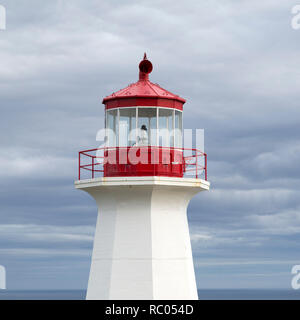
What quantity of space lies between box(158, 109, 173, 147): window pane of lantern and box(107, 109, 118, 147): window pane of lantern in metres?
1.07

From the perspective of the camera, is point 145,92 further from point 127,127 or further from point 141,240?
→ point 141,240

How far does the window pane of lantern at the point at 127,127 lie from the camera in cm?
1777

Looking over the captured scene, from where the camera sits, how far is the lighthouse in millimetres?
17172

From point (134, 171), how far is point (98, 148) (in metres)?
1.14

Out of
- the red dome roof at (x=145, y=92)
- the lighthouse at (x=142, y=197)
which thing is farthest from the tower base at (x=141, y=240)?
the red dome roof at (x=145, y=92)

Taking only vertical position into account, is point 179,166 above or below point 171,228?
above

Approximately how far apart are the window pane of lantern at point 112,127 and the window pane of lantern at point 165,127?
107 centimetres

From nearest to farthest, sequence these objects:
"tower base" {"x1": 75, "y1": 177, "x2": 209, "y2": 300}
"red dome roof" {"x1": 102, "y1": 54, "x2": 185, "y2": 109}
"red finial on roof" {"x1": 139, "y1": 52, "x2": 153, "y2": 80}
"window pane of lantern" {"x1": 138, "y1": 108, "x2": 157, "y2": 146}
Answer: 1. "tower base" {"x1": 75, "y1": 177, "x2": 209, "y2": 300}
2. "red dome roof" {"x1": 102, "y1": 54, "x2": 185, "y2": 109}
3. "window pane of lantern" {"x1": 138, "y1": 108, "x2": 157, "y2": 146}
4. "red finial on roof" {"x1": 139, "y1": 52, "x2": 153, "y2": 80}

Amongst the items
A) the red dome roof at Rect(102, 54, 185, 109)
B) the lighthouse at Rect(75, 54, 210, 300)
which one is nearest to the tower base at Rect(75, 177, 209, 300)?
the lighthouse at Rect(75, 54, 210, 300)

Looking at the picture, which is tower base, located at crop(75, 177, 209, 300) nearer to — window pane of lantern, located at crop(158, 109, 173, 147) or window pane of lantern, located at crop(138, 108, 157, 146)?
window pane of lantern, located at crop(158, 109, 173, 147)
